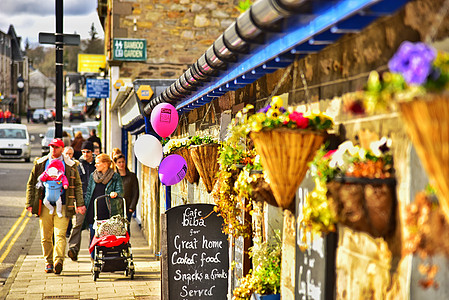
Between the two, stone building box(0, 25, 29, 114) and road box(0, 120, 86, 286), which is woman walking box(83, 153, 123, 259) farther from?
stone building box(0, 25, 29, 114)

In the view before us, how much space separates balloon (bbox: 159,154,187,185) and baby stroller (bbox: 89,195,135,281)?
6.82ft

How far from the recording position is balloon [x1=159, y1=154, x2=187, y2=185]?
7.48 metres

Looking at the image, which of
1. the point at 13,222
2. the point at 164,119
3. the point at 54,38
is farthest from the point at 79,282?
the point at 13,222

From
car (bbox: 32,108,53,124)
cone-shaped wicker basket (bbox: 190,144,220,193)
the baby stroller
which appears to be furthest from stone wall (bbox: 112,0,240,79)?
car (bbox: 32,108,53,124)

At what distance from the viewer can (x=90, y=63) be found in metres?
27.4

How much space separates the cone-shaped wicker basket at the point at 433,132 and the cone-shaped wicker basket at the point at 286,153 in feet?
4.53

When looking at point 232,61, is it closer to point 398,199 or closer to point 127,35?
point 398,199

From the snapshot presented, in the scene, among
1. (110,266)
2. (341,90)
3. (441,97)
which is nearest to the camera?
(441,97)

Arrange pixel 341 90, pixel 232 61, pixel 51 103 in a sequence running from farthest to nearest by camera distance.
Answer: pixel 51 103, pixel 232 61, pixel 341 90

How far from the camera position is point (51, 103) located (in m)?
111

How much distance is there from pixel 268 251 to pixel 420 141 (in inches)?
121

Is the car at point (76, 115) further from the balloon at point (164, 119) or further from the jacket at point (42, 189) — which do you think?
the balloon at point (164, 119)

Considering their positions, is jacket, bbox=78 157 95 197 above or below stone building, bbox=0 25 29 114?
below

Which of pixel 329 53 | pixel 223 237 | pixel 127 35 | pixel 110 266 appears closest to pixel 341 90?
pixel 329 53
